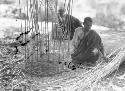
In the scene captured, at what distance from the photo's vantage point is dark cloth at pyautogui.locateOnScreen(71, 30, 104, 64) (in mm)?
3514

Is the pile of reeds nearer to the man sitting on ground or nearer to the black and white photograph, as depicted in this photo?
the black and white photograph

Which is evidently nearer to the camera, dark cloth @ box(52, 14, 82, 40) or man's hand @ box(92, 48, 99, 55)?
dark cloth @ box(52, 14, 82, 40)

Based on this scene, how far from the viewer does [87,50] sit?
3.61m

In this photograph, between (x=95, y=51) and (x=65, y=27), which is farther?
(x=95, y=51)

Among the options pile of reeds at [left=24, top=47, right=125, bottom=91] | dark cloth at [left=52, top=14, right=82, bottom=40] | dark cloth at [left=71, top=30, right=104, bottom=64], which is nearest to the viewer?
pile of reeds at [left=24, top=47, right=125, bottom=91]

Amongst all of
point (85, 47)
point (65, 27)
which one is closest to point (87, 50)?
point (85, 47)

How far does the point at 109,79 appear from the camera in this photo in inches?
120

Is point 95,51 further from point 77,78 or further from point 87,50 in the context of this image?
point 77,78

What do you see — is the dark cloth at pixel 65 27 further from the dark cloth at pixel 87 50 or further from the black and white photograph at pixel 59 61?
the dark cloth at pixel 87 50

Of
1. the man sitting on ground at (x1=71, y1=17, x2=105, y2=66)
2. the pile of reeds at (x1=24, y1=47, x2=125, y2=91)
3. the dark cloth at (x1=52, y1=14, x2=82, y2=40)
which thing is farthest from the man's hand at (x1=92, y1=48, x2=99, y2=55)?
the dark cloth at (x1=52, y1=14, x2=82, y2=40)

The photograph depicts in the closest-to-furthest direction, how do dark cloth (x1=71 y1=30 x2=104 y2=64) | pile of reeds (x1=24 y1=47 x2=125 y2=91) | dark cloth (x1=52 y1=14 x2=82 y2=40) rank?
1. pile of reeds (x1=24 y1=47 x2=125 y2=91)
2. dark cloth (x1=52 y1=14 x2=82 y2=40)
3. dark cloth (x1=71 y1=30 x2=104 y2=64)

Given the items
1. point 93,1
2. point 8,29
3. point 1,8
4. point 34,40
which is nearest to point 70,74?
point 34,40

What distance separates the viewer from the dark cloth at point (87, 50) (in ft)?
11.5

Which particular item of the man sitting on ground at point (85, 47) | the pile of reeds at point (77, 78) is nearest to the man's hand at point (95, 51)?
the man sitting on ground at point (85, 47)
